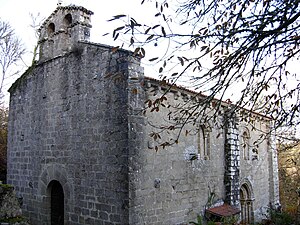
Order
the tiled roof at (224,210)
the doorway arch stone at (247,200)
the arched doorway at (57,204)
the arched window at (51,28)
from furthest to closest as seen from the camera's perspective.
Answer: the doorway arch stone at (247,200) → the arched window at (51,28) → the tiled roof at (224,210) → the arched doorway at (57,204)

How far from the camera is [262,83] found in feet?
16.2

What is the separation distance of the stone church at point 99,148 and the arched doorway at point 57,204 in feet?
0.10

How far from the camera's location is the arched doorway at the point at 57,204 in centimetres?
1027

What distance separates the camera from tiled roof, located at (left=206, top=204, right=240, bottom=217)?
10.5m

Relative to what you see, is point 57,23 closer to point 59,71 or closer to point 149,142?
point 59,71

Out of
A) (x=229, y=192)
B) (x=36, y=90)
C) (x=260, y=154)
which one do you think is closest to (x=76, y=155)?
(x=36, y=90)

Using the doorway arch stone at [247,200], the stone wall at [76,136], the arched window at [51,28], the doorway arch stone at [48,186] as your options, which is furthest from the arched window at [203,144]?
the arched window at [51,28]

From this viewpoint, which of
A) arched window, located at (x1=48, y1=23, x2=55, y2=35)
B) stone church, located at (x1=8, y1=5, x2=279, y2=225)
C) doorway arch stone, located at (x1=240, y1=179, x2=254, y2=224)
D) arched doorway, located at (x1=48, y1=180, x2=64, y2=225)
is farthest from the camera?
doorway arch stone, located at (x1=240, y1=179, x2=254, y2=224)

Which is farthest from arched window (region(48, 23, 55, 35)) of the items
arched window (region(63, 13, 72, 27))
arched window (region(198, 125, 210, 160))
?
arched window (region(198, 125, 210, 160))

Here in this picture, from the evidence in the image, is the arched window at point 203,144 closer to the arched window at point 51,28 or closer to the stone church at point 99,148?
the stone church at point 99,148

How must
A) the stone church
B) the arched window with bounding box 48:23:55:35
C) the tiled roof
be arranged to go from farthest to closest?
the arched window with bounding box 48:23:55:35
the tiled roof
the stone church

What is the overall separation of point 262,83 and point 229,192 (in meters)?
7.71

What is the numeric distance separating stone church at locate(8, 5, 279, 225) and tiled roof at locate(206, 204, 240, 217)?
1.7 inches

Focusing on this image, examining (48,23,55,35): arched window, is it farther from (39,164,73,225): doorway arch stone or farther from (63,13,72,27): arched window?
(39,164,73,225): doorway arch stone
